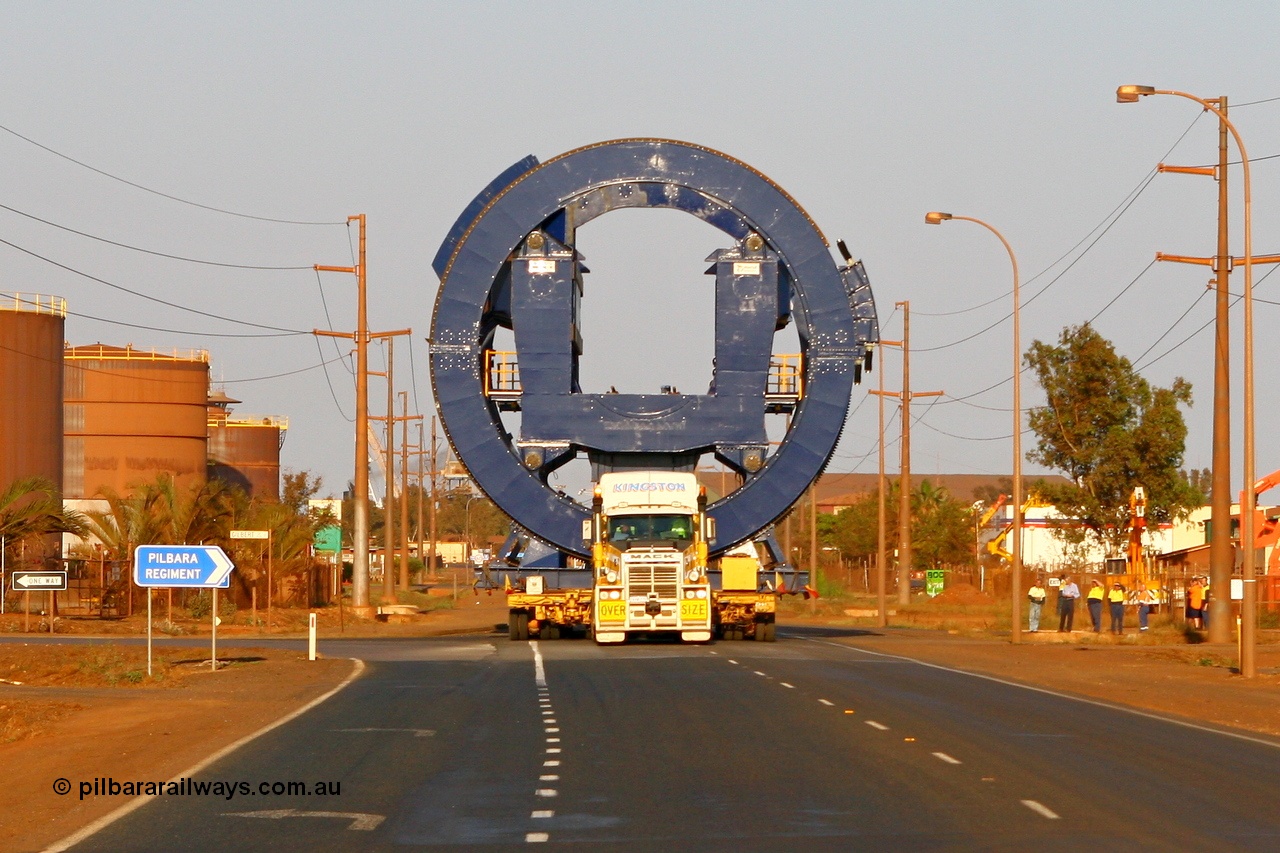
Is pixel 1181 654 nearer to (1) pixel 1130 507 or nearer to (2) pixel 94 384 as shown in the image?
(1) pixel 1130 507

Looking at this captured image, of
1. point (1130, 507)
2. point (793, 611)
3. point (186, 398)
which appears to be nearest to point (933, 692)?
point (1130, 507)

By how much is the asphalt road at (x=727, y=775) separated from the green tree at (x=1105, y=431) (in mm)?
30504

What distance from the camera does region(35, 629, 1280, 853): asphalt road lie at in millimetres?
11797

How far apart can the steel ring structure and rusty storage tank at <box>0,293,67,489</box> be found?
27.4m

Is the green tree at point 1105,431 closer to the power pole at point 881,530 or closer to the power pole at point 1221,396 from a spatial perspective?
the power pole at point 881,530

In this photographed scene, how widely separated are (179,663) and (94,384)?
55978 mm

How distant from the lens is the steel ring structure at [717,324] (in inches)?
1747

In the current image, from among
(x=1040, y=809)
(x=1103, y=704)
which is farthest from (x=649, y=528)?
(x=1040, y=809)

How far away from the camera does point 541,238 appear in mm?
44812

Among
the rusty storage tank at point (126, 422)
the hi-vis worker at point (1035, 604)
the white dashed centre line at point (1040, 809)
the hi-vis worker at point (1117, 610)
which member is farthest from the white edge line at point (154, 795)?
the rusty storage tank at point (126, 422)

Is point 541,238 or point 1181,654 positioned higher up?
point 541,238

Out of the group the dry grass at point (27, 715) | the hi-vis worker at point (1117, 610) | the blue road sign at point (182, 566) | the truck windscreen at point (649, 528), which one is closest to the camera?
the dry grass at point (27, 715)

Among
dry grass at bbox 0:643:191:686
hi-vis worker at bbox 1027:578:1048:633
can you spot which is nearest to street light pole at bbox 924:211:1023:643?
hi-vis worker at bbox 1027:578:1048:633

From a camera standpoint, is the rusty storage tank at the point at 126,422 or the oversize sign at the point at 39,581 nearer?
the oversize sign at the point at 39,581
